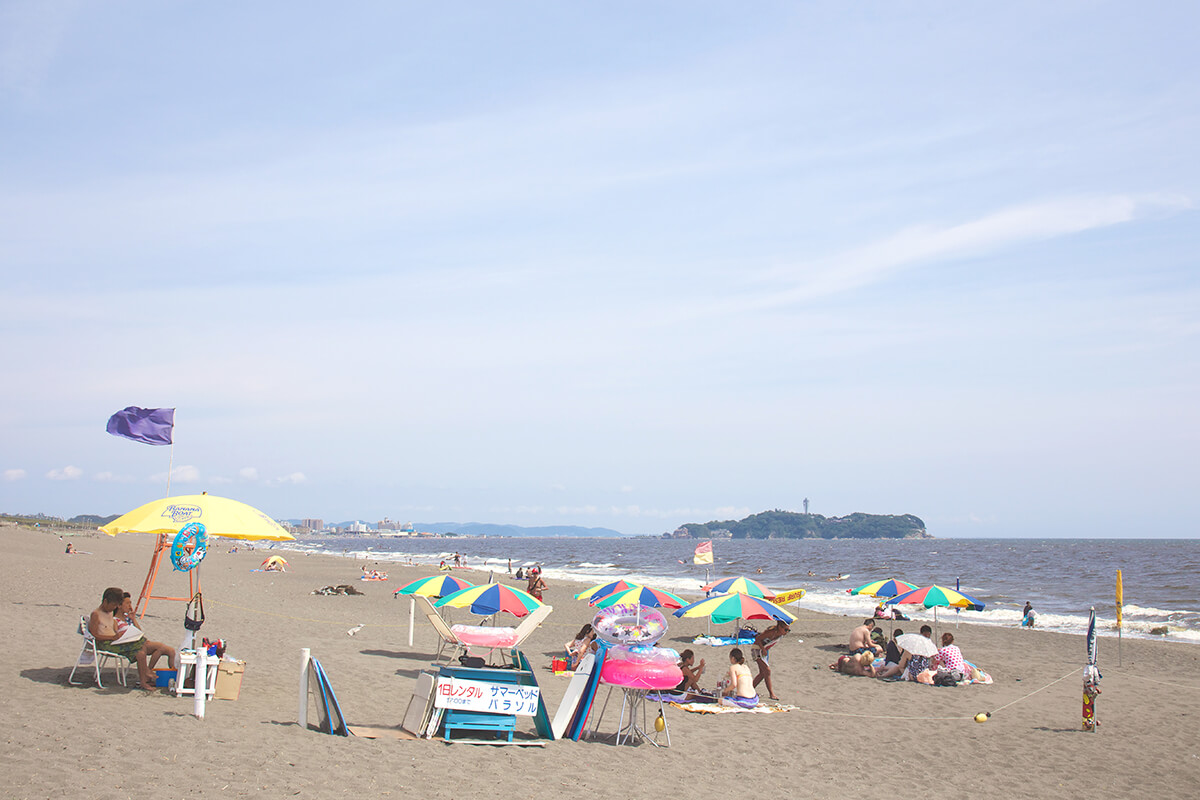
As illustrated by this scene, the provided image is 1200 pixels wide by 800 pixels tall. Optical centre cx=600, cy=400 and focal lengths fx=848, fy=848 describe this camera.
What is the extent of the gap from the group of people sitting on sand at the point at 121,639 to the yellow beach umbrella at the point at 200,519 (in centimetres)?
102

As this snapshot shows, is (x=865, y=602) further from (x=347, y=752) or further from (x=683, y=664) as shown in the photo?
(x=347, y=752)

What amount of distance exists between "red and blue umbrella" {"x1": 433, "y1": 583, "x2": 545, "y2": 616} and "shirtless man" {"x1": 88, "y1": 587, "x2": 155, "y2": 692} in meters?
5.06

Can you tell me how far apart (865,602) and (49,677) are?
31.9 metres

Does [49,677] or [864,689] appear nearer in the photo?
[49,677]

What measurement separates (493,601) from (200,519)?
5010mm

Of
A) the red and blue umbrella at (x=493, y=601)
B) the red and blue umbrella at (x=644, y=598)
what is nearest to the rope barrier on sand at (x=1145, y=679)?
the red and blue umbrella at (x=644, y=598)

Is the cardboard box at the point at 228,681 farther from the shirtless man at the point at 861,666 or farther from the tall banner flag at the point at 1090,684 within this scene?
the shirtless man at the point at 861,666

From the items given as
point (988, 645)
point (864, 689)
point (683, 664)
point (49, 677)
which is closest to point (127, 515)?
point (49, 677)

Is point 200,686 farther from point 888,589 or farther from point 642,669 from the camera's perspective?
point 888,589

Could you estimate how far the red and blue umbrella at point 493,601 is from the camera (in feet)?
45.0

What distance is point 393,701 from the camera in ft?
34.7

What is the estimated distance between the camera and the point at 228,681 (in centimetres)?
917

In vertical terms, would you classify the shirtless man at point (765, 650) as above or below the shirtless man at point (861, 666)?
above

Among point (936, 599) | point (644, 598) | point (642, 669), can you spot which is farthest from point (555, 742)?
point (936, 599)
